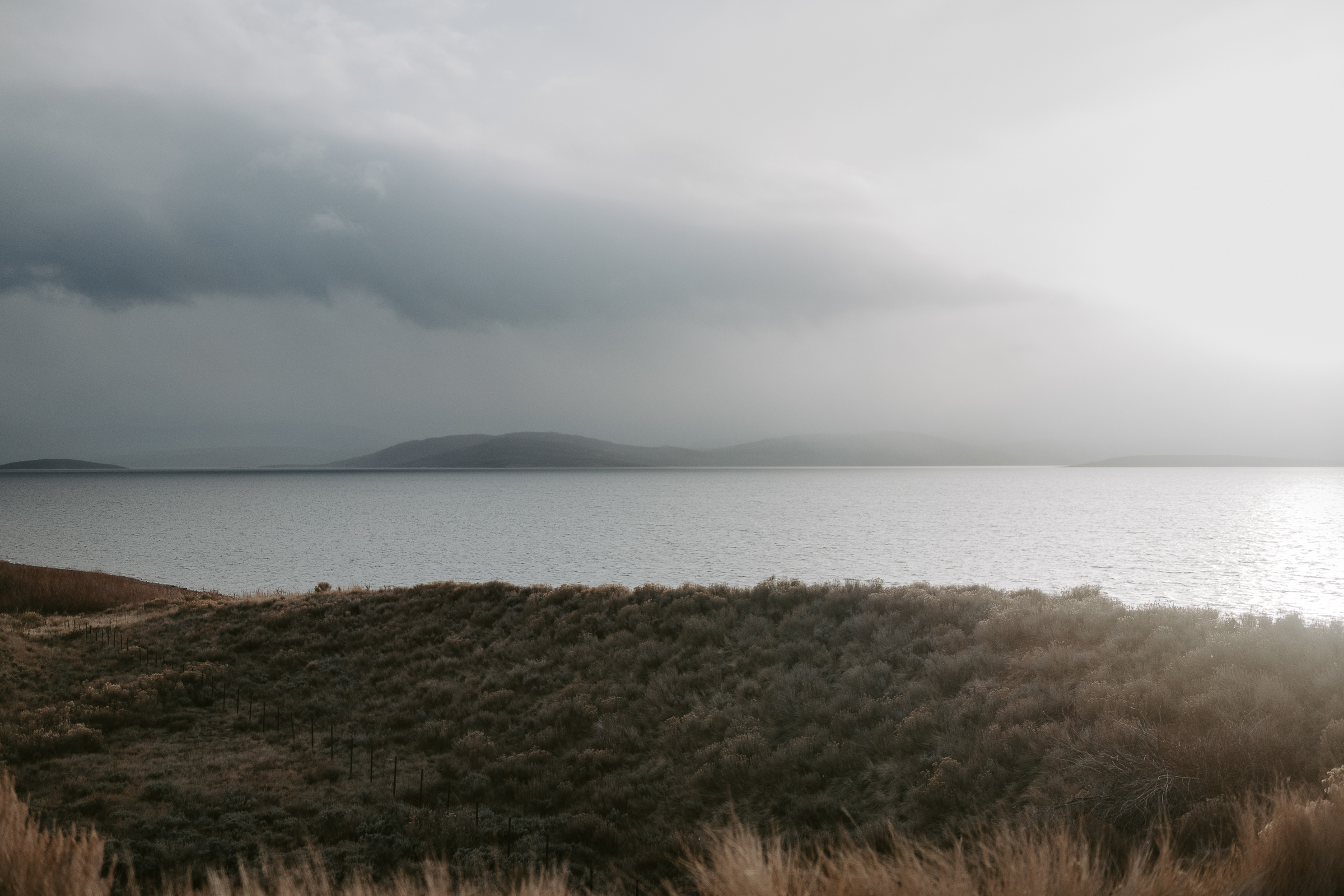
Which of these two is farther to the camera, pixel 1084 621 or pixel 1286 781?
pixel 1084 621

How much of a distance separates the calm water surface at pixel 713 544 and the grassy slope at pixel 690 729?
91.3ft

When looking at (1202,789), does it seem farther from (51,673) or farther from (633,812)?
(51,673)

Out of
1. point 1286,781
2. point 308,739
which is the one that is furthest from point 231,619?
point 1286,781

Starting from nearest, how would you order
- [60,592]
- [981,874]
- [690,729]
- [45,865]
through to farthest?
[981,874] < [45,865] < [690,729] < [60,592]

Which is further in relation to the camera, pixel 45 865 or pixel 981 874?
pixel 45 865

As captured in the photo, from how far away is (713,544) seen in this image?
73.9 metres

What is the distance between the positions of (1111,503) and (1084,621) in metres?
159

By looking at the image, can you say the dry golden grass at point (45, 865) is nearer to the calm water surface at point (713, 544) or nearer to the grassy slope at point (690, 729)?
the grassy slope at point (690, 729)

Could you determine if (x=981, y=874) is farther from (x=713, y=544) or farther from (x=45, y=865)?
(x=713, y=544)

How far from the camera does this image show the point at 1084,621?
13.7 meters

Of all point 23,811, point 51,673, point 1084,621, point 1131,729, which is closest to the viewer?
point 23,811

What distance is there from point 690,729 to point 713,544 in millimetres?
60783

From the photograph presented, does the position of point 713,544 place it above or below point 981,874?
below

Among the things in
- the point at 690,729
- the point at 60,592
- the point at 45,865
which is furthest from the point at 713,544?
the point at 45,865
